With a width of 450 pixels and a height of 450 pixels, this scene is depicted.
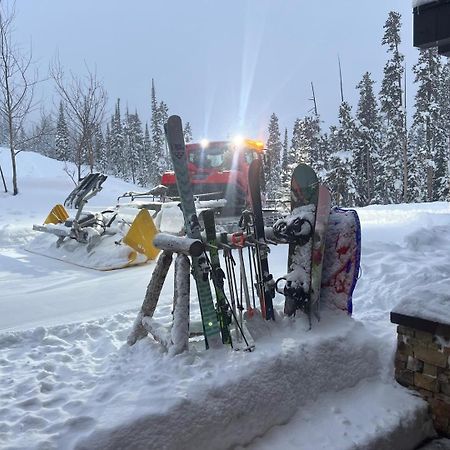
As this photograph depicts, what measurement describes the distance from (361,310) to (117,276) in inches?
159

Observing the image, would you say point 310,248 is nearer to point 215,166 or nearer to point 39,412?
point 39,412

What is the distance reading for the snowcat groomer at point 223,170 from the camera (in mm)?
11227

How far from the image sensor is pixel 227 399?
311 centimetres

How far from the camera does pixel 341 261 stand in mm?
4352

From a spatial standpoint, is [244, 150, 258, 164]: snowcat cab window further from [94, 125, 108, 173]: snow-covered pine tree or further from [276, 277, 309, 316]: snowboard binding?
[94, 125, 108, 173]: snow-covered pine tree

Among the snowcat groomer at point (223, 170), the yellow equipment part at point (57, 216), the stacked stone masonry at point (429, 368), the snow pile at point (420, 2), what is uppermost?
the snow pile at point (420, 2)

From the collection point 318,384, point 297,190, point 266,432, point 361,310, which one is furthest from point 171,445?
point 361,310

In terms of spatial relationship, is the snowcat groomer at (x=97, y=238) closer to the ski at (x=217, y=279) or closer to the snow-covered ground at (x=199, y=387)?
the snow-covered ground at (x=199, y=387)

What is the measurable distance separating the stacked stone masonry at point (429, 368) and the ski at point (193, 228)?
1691 millimetres

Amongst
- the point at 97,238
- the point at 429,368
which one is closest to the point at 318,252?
the point at 429,368

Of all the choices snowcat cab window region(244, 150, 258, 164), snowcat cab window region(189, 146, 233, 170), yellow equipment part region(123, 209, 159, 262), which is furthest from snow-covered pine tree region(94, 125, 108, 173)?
yellow equipment part region(123, 209, 159, 262)

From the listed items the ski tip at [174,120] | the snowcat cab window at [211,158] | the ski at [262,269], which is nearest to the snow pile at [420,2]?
the ski at [262,269]

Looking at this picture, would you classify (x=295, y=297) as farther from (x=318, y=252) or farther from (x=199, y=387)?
(x=199, y=387)

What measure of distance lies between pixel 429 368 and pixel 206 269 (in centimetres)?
210
